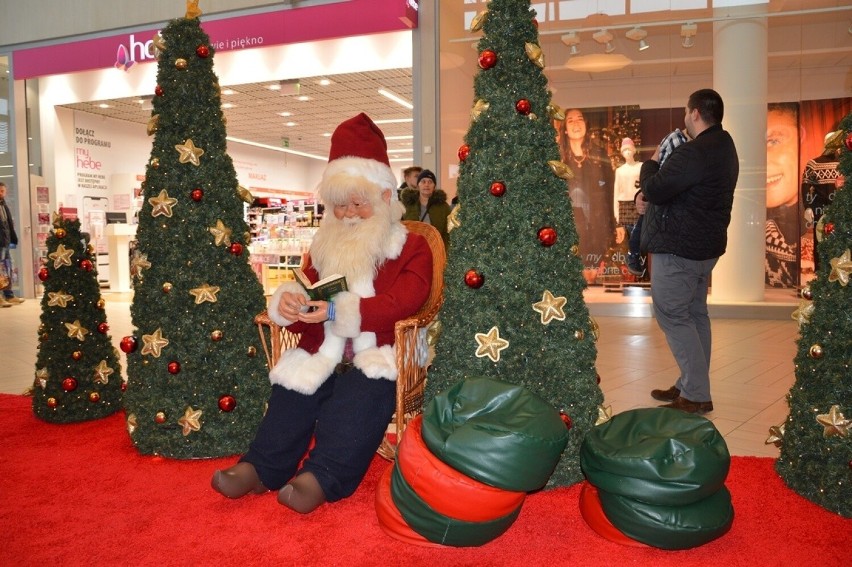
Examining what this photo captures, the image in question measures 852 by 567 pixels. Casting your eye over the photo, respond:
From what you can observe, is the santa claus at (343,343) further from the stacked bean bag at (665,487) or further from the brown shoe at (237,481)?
the stacked bean bag at (665,487)

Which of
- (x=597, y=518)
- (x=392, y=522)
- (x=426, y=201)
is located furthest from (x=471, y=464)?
(x=426, y=201)

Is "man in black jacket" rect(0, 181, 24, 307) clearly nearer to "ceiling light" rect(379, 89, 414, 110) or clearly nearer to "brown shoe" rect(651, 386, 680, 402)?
"ceiling light" rect(379, 89, 414, 110)

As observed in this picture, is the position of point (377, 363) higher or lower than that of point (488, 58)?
lower

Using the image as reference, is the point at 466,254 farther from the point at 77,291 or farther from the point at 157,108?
the point at 77,291

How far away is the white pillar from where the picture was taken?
7.23m

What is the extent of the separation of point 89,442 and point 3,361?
2.74 meters

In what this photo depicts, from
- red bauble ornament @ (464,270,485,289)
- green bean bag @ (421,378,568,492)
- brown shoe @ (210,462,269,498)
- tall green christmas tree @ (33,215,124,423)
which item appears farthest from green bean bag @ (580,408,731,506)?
tall green christmas tree @ (33,215,124,423)

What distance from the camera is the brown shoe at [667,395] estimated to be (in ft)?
11.7

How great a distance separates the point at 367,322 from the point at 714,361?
11.1ft

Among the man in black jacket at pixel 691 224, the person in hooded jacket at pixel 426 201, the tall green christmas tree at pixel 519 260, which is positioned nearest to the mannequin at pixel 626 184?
the person in hooded jacket at pixel 426 201

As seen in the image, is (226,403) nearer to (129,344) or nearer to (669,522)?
(129,344)

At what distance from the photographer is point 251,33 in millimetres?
8438

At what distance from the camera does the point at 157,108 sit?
273cm

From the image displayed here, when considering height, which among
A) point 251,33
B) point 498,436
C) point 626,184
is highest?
point 251,33
